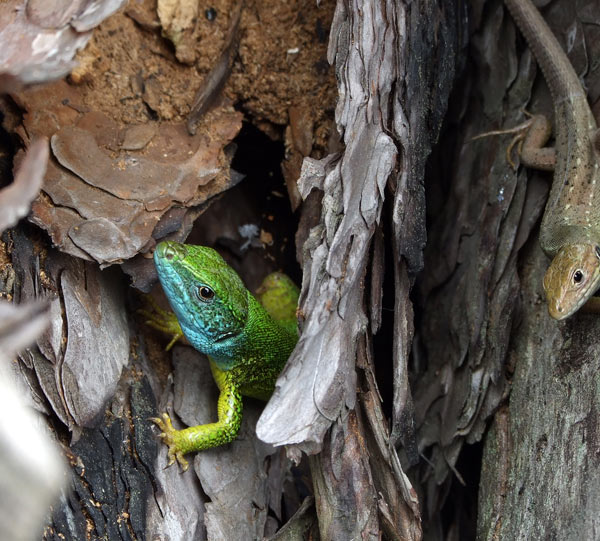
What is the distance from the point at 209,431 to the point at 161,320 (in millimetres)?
714

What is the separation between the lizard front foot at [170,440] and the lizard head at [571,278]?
192 centimetres

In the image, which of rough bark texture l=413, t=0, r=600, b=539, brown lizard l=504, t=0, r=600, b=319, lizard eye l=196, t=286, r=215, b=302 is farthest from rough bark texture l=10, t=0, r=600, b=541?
lizard eye l=196, t=286, r=215, b=302

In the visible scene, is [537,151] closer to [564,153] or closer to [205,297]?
[564,153]

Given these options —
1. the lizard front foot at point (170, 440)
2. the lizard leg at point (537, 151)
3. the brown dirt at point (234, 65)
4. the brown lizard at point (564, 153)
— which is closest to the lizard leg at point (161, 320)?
the lizard front foot at point (170, 440)

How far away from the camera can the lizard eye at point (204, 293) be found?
339 cm

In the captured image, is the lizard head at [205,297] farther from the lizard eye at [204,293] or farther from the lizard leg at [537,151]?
the lizard leg at [537,151]

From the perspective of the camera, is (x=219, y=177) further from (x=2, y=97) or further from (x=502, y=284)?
(x=502, y=284)

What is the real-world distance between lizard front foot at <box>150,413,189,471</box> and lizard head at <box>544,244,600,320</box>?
75.7 inches

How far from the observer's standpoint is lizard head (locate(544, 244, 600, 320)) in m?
3.07

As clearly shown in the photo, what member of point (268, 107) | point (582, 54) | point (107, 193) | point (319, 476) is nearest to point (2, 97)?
point (107, 193)

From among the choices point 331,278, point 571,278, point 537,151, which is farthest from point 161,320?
point 537,151

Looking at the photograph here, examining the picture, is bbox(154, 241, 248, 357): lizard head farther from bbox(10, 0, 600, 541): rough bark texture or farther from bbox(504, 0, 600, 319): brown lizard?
bbox(504, 0, 600, 319): brown lizard

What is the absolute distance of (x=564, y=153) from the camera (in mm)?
3828

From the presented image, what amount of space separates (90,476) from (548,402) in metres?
2.13
